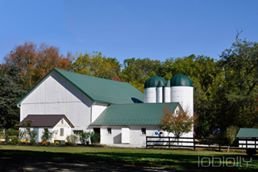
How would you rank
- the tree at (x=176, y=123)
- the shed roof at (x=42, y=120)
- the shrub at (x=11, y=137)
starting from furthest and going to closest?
the shed roof at (x=42, y=120) < the tree at (x=176, y=123) < the shrub at (x=11, y=137)

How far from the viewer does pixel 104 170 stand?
1399 cm

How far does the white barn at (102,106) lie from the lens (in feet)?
166

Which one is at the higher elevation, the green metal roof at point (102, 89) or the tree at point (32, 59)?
the tree at point (32, 59)

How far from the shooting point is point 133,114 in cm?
5216

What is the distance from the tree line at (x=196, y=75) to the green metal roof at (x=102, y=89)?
Answer: 32.0 ft

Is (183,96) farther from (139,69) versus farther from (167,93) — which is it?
(139,69)

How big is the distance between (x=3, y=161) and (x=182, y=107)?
41120mm

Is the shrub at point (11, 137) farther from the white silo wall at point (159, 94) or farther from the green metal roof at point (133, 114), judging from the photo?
the white silo wall at point (159, 94)

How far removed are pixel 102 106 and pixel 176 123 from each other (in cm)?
1175

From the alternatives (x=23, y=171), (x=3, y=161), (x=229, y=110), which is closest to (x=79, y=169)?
(x=23, y=171)

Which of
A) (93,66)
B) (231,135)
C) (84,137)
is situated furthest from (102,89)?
(93,66)

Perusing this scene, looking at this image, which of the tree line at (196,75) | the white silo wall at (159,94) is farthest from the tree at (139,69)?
the white silo wall at (159,94)

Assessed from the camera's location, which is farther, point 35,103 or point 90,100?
point 35,103

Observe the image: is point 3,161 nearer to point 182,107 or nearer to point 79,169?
point 79,169
